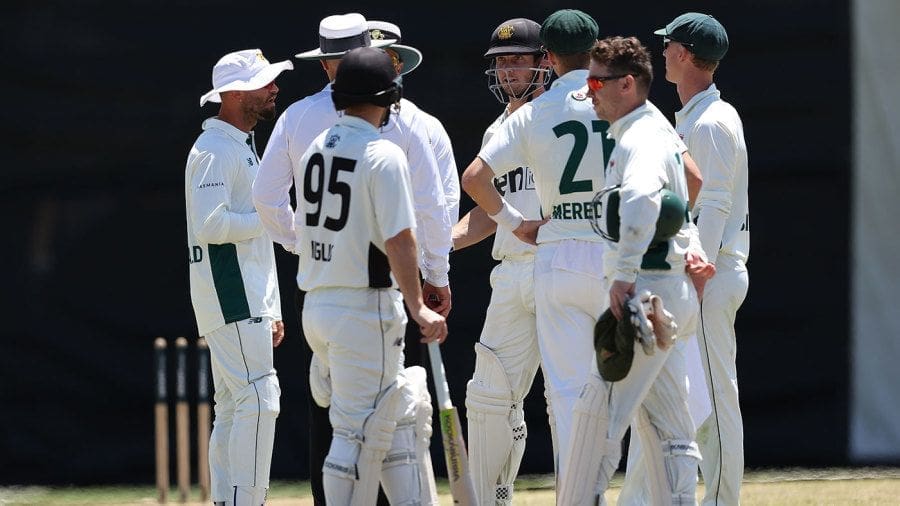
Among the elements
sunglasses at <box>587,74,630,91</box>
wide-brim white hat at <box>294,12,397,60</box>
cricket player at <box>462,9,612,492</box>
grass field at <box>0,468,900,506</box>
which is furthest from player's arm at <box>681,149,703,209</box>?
grass field at <box>0,468,900,506</box>

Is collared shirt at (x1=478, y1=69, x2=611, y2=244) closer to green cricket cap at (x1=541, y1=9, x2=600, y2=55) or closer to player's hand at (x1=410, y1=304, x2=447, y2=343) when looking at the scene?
green cricket cap at (x1=541, y1=9, x2=600, y2=55)

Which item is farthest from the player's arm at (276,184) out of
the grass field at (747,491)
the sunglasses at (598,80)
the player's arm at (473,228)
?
the grass field at (747,491)

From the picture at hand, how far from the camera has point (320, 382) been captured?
15.3 feet

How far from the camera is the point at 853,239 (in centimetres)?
733

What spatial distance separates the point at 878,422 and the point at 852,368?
0.98 feet

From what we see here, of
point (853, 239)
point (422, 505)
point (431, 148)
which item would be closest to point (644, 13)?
point (853, 239)

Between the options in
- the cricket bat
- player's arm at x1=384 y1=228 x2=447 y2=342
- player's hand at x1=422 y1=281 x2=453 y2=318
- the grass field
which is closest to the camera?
player's arm at x1=384 y1=228 x2=447 y2=342

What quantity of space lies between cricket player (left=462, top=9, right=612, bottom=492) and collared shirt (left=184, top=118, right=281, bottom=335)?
100cm

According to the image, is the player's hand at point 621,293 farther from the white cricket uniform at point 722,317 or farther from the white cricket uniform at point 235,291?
the white cricket uniform at point 235,291

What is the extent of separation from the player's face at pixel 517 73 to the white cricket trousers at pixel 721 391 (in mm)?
983

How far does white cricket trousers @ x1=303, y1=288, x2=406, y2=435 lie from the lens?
14.2 feet

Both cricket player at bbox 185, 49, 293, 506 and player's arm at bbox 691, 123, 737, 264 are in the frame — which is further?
cricket player at bbox 185, 49, 293, 506

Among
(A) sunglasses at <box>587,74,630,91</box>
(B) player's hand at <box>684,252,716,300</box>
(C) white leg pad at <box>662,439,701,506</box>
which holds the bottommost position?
(C) white leg pad at <box>662,439,701,506</box>

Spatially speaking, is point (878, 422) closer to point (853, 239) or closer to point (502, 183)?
point (853, 239)
